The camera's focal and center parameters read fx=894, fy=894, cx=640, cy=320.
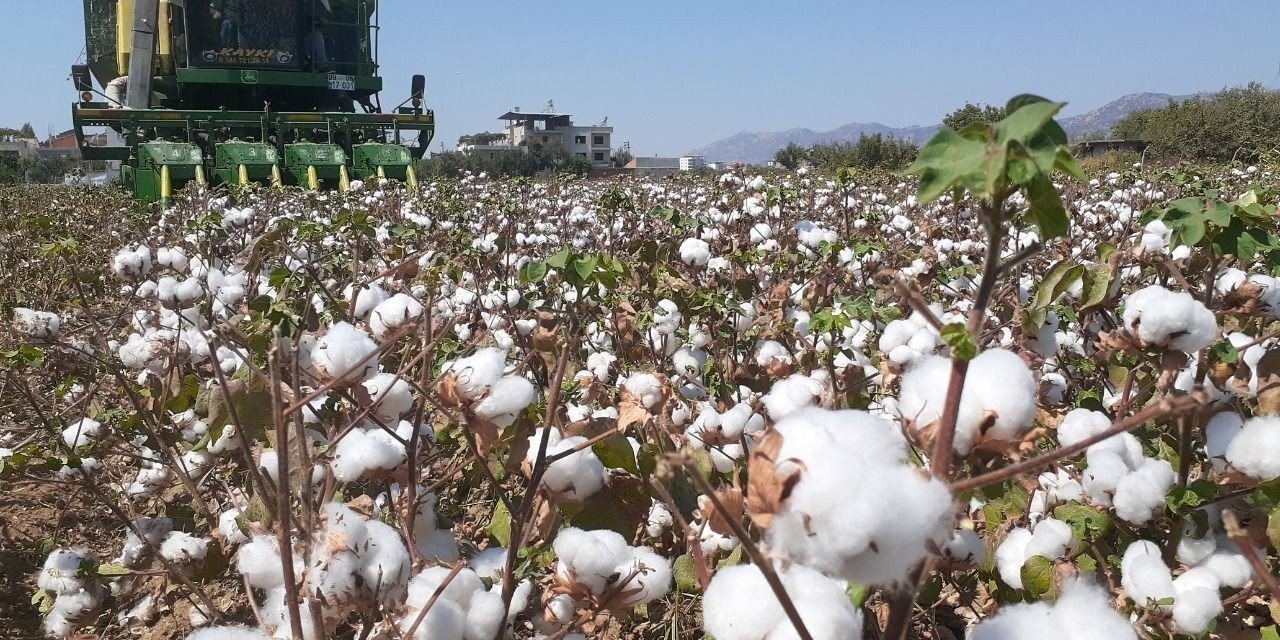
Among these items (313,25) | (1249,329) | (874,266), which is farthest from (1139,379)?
(313,25)

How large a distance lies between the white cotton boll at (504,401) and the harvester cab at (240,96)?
1083 centimetres

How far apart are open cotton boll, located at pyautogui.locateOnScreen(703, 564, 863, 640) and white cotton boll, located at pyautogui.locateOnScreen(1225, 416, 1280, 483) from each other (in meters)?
0.70

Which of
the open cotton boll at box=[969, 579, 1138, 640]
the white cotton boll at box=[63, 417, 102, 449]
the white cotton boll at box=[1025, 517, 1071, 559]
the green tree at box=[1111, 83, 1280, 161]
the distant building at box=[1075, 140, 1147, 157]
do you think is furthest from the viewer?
the distant building at box=[1075, 140, 1147, 157]

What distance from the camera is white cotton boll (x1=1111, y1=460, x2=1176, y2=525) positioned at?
1.39 meters

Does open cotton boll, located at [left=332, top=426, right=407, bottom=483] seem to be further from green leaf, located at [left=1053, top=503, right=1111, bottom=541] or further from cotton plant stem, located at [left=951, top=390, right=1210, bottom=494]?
green leaf, located at [left=1053, top=503, right=1111, bottom=541]

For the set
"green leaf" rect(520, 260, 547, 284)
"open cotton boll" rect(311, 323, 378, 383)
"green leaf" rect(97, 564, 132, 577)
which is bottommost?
"green leaf" rect(97, 564, 132, 577)

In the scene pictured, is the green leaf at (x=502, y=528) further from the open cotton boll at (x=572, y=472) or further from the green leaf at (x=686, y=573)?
the green leaf at (x=686, y=573)

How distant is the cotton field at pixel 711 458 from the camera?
732 millimetres

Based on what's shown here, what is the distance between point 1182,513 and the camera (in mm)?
1356

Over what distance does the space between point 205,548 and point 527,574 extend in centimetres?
81

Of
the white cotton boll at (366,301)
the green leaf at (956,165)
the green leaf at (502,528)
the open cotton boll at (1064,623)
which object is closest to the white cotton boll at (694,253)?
the white cotton boll at (366,301)

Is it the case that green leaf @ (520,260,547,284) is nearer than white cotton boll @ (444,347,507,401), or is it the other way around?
white cotton boll @ (444,347,507,401)

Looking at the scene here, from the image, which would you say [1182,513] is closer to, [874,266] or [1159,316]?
[1159,316]

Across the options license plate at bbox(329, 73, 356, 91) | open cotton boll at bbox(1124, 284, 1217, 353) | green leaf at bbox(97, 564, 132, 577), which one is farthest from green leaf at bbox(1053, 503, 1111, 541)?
license plate at bbox(329, 73, 356, 91)
